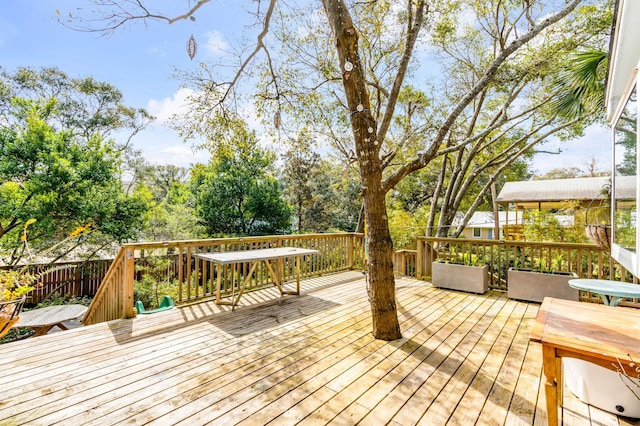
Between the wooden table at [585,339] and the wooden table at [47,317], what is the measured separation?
5069mm

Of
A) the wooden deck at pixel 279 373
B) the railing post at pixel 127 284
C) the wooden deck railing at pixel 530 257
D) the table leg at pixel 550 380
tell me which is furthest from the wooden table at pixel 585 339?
the railing post at pixel 127 284

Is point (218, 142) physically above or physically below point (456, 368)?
above

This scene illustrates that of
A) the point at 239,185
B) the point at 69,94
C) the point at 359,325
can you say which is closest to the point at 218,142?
the point at 359,325

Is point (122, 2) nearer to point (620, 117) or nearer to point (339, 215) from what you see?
point (620, 117)

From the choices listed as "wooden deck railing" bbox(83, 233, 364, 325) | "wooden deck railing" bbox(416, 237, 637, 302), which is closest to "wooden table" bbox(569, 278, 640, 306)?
"wooden deck railing" bbox(416, 237, 637, 302)

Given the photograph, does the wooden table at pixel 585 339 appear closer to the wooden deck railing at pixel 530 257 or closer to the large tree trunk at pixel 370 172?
the large tree trunk at pixel 370 172

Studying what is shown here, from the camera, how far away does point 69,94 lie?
1214 centimetres

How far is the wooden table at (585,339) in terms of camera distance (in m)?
1.35

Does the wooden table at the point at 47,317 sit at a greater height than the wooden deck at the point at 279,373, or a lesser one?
lesser

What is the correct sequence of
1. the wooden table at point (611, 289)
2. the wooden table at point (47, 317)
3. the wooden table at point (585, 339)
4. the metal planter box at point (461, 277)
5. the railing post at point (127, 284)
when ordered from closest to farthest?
the wooden table at point (585, 339) < the wooden table at point (611, 289) < the railing post at point (127, 284) < the wooden table at point (47, 317) < the metal planter box at point (461, 277)

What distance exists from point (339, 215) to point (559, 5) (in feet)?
41.9

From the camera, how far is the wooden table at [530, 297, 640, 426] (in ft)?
4.43

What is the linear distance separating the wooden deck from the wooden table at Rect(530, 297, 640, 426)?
607 mm

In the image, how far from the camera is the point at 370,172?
3.05m
